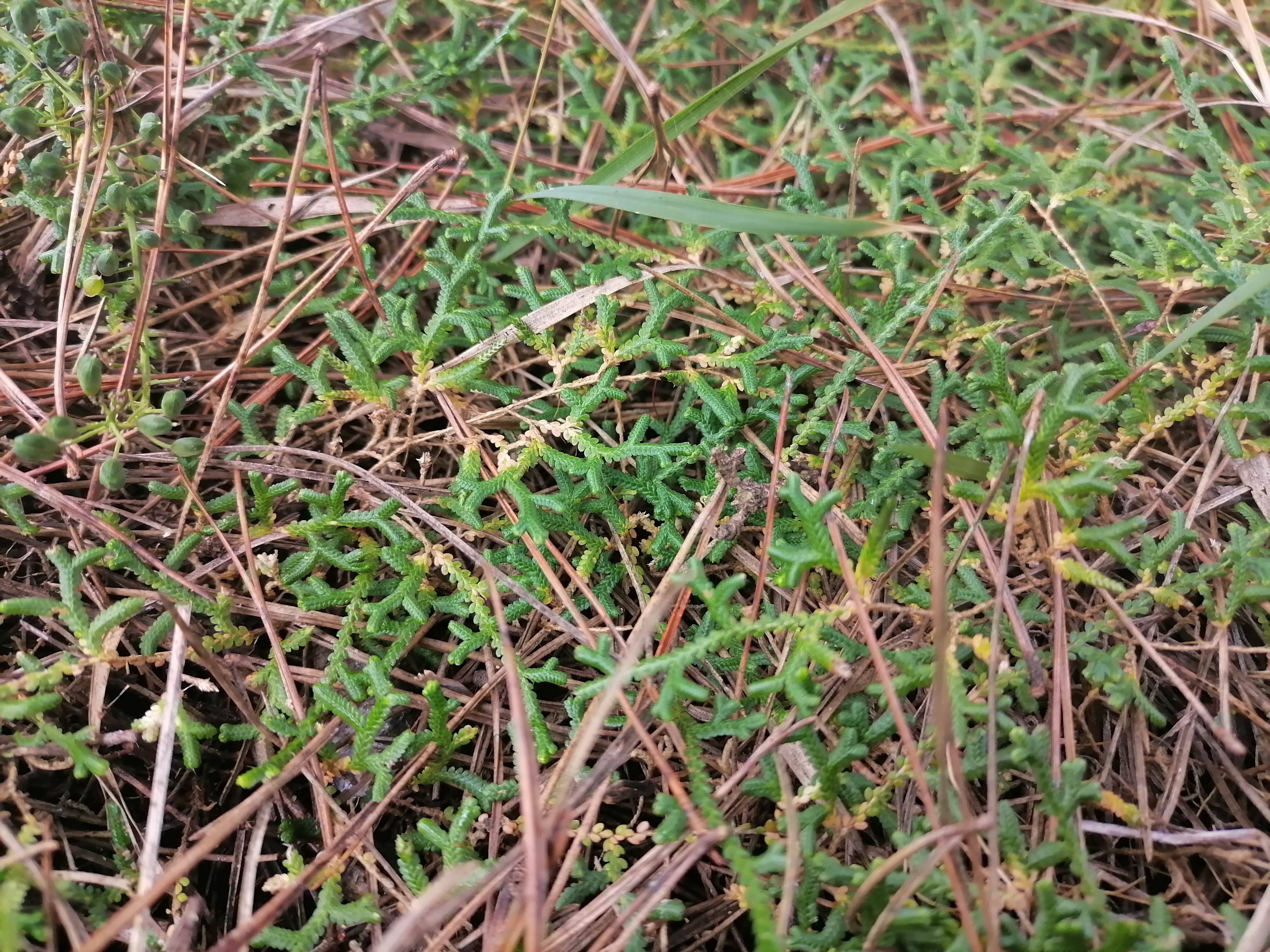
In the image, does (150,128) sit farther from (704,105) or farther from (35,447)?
(704,105)

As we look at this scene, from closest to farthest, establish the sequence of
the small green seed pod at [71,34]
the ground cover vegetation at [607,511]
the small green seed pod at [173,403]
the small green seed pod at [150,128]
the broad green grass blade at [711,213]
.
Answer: the ground cover vegetation at [607,511], the broad green grass blade at [711,213], the small green seed pod at [173,403], the small green seed pod at [71,34], the small green seed pod at [150,128]

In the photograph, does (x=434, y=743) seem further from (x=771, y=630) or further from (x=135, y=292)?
(x=135, y=292)

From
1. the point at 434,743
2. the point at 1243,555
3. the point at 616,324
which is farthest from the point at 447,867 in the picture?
the point at 1243,555

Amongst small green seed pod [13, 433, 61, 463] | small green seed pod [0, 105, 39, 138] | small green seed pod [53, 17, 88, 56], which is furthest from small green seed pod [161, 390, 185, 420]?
small green seed pod [53, 17, 88, 56]

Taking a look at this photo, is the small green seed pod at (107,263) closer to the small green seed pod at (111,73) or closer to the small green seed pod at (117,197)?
the small green seed pod at (117,197)

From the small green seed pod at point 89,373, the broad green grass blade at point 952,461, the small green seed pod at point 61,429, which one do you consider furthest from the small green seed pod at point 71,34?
the broad green grass blade at point 952,461
